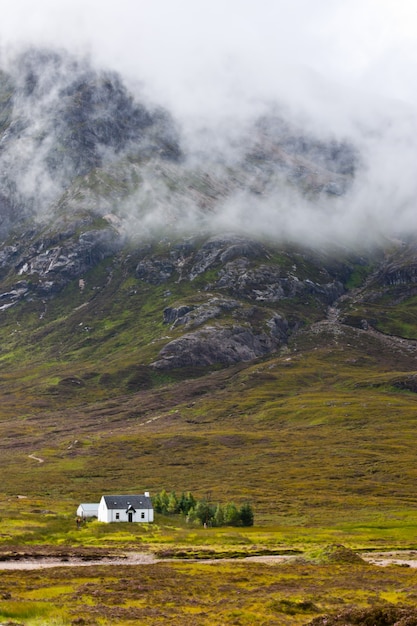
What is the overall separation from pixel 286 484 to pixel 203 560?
332 feet

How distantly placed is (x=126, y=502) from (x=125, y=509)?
4.36 feet

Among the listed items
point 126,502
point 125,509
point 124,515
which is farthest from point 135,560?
point 126,502

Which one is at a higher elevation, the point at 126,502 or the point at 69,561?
the point at 126,502

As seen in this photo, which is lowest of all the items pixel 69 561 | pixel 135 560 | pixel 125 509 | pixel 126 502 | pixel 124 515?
pixel 135 560

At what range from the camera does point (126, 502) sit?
11906cm

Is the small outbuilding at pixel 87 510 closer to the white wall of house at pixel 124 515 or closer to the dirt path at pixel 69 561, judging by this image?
the white wall of house at pixel 124 515

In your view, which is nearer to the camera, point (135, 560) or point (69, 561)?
point (69, 561)

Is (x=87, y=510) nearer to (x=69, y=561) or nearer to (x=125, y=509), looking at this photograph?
(x=125, y=509)

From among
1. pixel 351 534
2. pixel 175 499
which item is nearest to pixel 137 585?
pixel 351 534

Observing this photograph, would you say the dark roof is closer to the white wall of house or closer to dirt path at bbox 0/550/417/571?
the white wall of house

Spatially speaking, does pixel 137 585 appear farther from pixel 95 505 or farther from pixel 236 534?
pixel 95 505

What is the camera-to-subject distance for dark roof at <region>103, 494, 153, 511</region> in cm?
11839

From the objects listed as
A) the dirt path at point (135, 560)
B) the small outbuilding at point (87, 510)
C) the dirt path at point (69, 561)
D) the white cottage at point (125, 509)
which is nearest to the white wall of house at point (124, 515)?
the white cottage at point (125, 509)

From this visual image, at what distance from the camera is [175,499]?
428 ft
